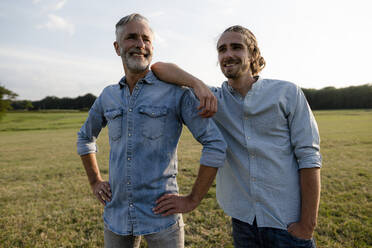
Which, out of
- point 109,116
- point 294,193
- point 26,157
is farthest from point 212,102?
point 26,157

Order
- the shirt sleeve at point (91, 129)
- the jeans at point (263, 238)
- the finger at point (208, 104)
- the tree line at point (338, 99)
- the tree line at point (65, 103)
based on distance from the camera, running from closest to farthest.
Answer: the finger at point (208, 104) < the jeans at point (263, 238) < the shirt sleeve at point (91, 129) < the tree line at point (338, 99) < the tree line at point (65, 103)

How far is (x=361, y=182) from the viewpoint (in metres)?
6.70

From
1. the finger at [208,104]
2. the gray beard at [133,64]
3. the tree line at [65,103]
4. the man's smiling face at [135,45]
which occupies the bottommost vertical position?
the finger at [208,104]

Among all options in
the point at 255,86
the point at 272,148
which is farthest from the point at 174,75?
the point at 272,148

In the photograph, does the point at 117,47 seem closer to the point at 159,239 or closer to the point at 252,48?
the point at 252,48

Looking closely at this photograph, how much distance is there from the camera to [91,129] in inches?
96.9

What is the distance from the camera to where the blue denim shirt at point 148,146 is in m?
1.93

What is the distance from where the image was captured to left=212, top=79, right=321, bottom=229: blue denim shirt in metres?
2.04

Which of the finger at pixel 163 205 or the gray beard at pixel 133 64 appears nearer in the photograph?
the finger at pixel 163 205

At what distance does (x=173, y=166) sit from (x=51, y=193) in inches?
230

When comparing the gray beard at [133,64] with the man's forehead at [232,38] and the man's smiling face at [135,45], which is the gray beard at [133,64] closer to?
the man's smiling face at [135,45]

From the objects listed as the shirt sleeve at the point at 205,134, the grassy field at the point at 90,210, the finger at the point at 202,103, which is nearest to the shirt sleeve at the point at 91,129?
the shirt sleeve at the point at 205,134

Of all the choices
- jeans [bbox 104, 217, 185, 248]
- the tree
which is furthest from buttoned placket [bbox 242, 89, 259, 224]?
the tree

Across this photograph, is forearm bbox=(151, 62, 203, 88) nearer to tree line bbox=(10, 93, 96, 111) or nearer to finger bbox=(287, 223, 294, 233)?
finger bbox=(287, 223, 294, 233)
